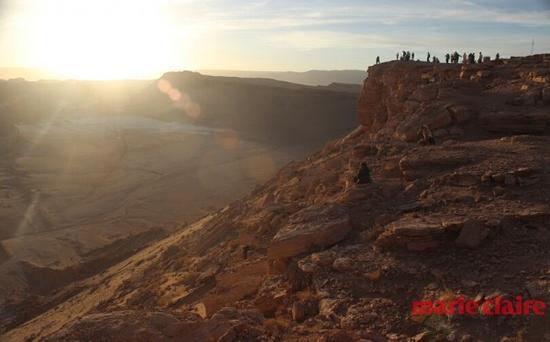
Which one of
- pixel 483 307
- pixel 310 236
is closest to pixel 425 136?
pixel 310 236

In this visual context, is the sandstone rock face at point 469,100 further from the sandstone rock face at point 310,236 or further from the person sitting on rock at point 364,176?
the sandstone rock face at point 310,236

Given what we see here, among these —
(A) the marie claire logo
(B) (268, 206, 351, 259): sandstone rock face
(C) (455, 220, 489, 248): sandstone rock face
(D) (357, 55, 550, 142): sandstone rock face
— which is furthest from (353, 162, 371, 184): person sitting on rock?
(A) the marie claire logo

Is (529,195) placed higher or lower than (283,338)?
higher

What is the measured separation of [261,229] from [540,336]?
727 centimetres

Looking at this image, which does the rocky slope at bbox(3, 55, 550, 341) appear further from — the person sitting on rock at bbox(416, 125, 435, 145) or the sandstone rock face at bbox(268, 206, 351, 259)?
the person sitting on rock at bbox(416, 125, 435, 145)

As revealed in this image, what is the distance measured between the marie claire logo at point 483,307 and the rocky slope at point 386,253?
0.10 meters

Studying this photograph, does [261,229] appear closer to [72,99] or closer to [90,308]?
[90,308]

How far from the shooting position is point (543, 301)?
6.37 m

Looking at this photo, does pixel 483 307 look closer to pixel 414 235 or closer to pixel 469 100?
pixel 414 235

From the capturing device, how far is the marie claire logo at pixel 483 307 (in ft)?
20.7

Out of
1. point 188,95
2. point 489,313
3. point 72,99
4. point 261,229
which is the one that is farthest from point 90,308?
point 72,99

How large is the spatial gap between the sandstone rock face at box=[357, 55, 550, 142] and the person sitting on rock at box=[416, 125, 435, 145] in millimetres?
189

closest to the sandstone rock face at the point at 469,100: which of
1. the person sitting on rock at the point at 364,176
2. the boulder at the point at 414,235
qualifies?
the person sitting on rock at the point at 364,176

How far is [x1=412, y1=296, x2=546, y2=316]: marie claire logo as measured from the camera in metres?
6.32
